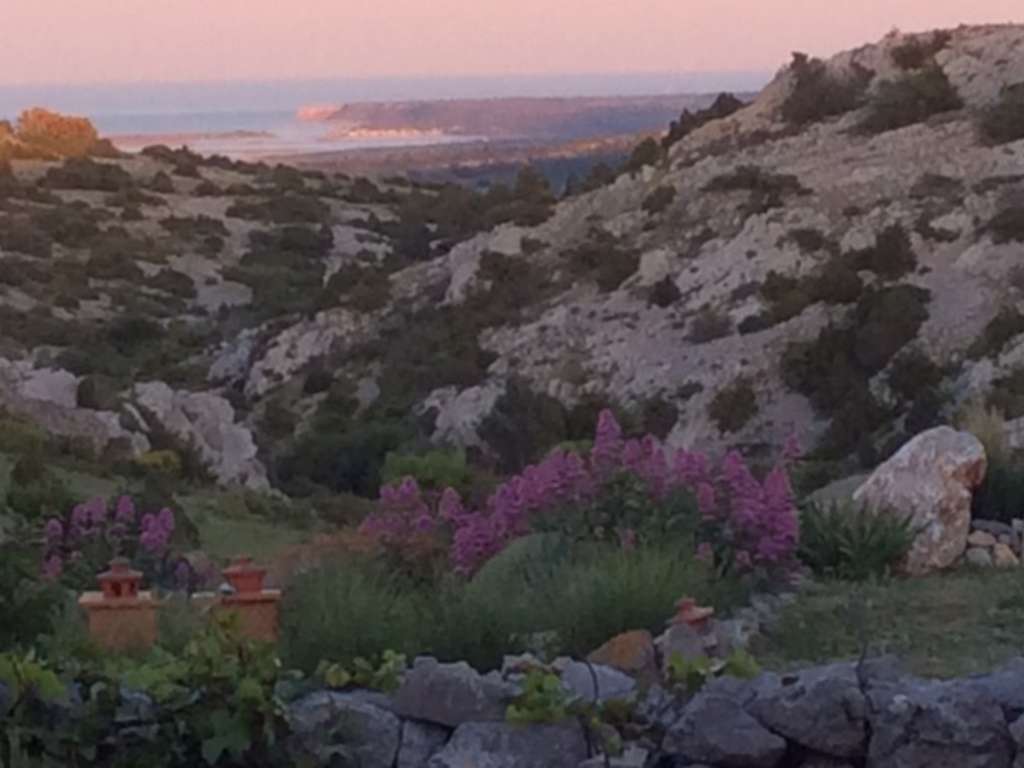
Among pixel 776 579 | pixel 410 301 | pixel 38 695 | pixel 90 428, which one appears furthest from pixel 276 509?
pixel 410 301

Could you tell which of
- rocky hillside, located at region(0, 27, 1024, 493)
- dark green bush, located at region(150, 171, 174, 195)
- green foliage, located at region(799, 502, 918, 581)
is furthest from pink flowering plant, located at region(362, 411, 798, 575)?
dark green bush, located at region(150, 171, 174, 195)

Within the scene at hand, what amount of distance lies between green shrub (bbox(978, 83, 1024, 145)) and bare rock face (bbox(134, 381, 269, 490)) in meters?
17.0

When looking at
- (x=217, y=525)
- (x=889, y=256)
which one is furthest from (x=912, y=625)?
(x=889, y=256)

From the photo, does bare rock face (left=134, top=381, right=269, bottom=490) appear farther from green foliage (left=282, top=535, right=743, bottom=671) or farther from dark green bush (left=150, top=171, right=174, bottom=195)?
dark green bush (left=150, top=171, right=174, bottom=195)

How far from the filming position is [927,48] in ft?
132

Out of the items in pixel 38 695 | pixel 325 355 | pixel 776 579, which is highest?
pixel 38 695

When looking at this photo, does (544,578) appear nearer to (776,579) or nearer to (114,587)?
(776,579)

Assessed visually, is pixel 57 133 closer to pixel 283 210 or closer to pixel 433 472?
pixel 283 210

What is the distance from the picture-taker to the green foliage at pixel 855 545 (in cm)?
842

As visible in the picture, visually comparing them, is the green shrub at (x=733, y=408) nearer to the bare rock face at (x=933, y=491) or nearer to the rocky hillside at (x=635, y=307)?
the rocky hillside at (x=635, y=307)

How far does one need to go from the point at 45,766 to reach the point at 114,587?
1.59m

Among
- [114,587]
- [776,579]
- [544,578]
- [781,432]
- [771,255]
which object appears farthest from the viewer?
[771,255]

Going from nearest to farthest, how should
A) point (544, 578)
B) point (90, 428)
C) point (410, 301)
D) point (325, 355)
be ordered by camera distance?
point (544, 578) < point (90, 428) < point (325, 355) < point (410, 301)

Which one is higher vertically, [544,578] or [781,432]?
[544,578]
